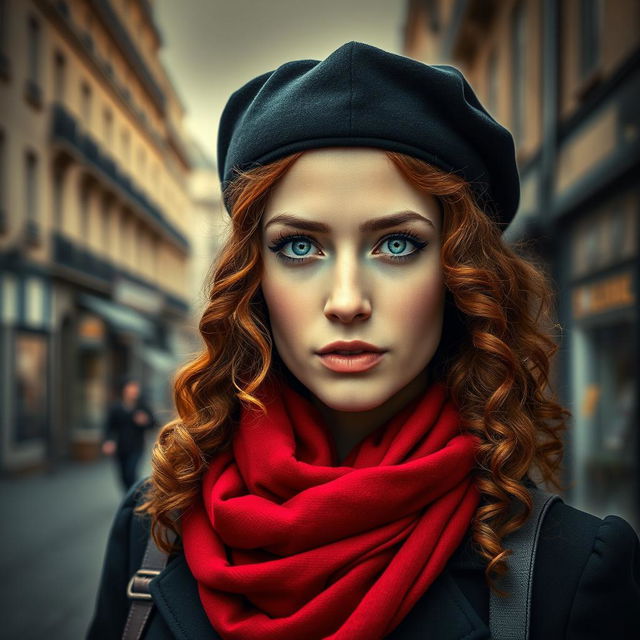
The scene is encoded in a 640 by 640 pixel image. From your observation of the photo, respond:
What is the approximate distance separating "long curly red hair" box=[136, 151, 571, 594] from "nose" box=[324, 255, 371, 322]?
7.8 inches

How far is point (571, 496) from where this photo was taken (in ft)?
28.4

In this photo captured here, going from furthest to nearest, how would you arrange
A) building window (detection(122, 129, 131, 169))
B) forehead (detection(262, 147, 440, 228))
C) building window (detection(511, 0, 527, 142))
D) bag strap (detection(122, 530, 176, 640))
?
building window (detection(122, 129, 131, 169)) < building window (detection(511, 0, 527, 142)) < bag strap (detection(122, 530, 176, 640)) < forehead (detection(262, 147, 440, 228))

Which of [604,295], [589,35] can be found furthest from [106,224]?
[604,295]

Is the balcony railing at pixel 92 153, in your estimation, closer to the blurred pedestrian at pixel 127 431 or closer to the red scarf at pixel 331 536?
the blurred pedestrian at pixel 127 431

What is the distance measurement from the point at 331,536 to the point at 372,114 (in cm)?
81

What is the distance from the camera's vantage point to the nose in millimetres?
1422

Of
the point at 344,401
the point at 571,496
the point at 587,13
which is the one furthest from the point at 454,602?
the point at 587,13

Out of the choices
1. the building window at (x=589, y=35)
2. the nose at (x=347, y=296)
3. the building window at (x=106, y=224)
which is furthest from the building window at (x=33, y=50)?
the nose at (x=347, y=296)

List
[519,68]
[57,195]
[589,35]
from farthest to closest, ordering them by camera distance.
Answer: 1. [57,195]
2. [519,68]
3. [589,35]

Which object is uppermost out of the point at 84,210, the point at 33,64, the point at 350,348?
the point at 33,64

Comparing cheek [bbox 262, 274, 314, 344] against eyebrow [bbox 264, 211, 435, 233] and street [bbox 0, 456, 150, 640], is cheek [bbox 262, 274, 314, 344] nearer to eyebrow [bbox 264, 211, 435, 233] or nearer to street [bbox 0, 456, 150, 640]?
eyebrow [bbox 264, 211, 435, 233]

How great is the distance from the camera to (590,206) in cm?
833

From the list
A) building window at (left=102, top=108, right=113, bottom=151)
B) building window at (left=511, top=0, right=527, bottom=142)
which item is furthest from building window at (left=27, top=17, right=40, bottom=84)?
building window at (left=511, top=0, right=527, bottom=142)

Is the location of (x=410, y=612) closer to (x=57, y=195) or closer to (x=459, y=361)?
(x=459, y=361)
